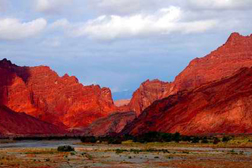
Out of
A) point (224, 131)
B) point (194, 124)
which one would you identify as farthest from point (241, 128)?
point (194, 124)

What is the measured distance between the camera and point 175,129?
5881 inches

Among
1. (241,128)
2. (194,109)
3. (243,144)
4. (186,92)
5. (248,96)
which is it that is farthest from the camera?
(186,92)

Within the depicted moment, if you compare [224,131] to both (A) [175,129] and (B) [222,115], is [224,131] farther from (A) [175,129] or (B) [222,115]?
(A) [175,129]

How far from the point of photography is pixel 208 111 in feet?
484

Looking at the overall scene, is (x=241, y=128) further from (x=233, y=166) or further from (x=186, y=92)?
(x=233, y=166)

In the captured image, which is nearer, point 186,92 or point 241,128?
point 241,128

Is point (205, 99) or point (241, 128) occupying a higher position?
point (205, 99)

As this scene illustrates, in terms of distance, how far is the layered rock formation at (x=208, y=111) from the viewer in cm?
13862

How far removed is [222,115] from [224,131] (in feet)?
24.3

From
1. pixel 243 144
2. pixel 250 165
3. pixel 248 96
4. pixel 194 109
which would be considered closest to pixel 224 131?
pixel 248 96

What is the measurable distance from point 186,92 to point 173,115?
67.6 feet

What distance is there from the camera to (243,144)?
304 feet

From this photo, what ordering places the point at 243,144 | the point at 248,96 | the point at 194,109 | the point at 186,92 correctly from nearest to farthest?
the point at 243,144 → the point at 248,96 → the point at 194,109 → the point at 186,92

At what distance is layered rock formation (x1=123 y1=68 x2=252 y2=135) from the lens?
139 meters
